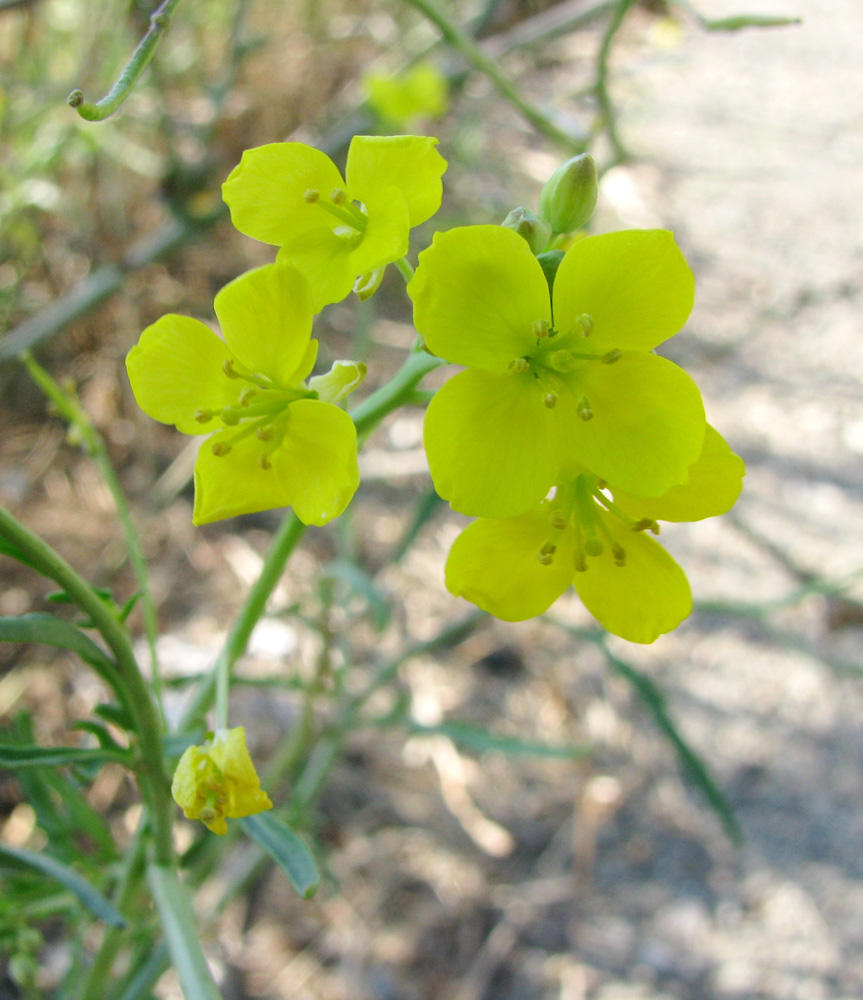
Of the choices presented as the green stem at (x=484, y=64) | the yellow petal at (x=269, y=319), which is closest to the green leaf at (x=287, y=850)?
the yellow petal at (x=269, y=319)

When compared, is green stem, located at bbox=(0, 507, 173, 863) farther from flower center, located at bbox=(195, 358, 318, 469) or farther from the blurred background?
the blurred background

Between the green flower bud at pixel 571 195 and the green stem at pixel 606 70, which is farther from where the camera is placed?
the green stem at pixel 606 70

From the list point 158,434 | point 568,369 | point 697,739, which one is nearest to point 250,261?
point 158,434

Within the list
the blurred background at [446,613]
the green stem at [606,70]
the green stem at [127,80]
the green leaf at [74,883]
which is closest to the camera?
the green stem at [127,80]

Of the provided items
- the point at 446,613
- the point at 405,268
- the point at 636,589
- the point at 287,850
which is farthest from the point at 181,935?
the point at 446,613

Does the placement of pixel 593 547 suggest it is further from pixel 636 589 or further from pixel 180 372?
pixel 180 372

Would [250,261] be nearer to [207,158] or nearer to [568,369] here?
[207,158]

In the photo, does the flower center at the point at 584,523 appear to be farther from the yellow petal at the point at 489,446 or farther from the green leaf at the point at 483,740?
the green leaf at the point at 483,740
